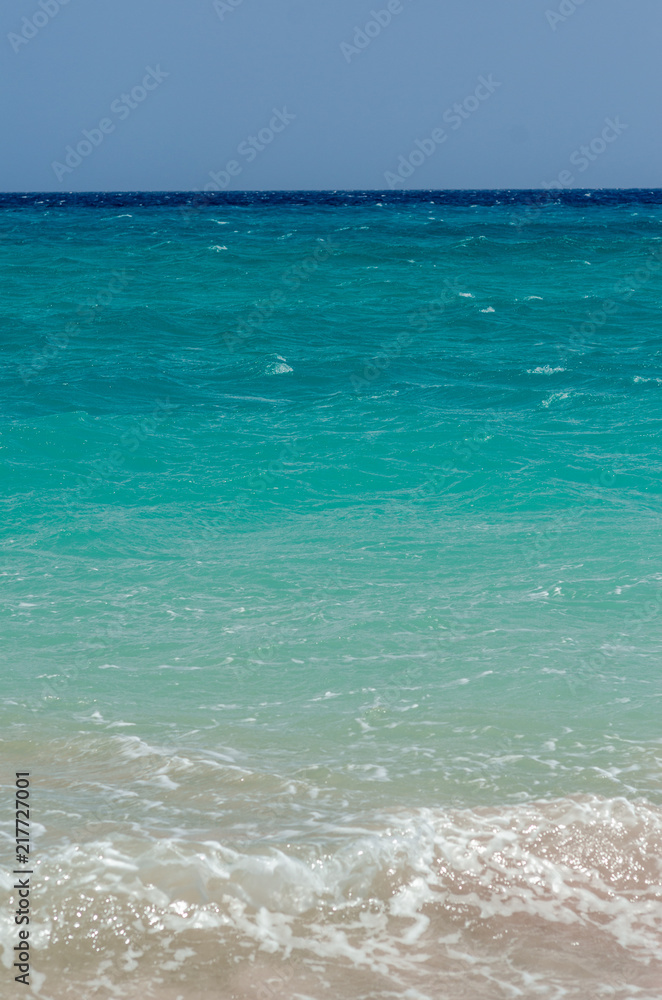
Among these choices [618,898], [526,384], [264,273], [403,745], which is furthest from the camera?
[264,273]

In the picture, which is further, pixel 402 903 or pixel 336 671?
pixel 336 671

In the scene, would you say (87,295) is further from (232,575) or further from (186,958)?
(186,958)

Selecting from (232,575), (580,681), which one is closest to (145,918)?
(580,681)

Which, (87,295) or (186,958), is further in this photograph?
(87,295)

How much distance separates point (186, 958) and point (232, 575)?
480 cm

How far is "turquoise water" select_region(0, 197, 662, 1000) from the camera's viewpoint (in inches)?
155

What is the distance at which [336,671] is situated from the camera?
257 inches

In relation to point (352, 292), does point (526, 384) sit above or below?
below

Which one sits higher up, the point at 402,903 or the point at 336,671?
the point at 336,671

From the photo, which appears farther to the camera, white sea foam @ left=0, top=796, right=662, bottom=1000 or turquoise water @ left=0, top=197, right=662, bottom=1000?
turquoise water @ left=0, top=197, right=662, bottom=1000

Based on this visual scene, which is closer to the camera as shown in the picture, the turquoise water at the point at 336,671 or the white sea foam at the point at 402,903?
the white sea foam at the point at 402,903

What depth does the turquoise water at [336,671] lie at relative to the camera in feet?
12.9

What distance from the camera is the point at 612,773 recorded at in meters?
5.07

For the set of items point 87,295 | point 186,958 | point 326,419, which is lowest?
point 186,958
